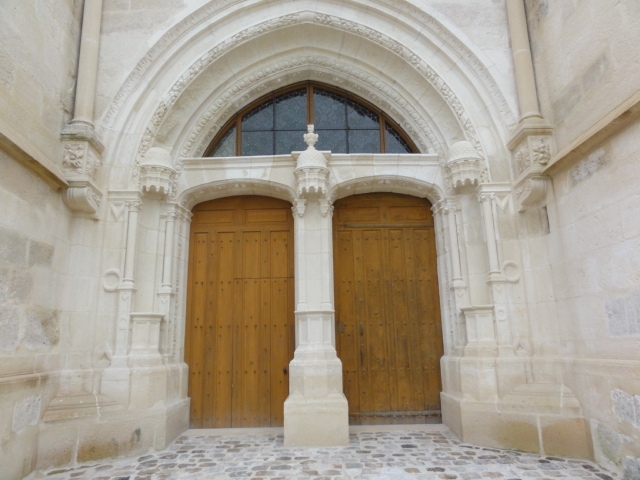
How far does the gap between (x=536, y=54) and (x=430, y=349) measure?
134 inches

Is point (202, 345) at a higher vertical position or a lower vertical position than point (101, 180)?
lower

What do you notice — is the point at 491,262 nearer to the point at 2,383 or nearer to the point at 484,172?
the point at 484,172

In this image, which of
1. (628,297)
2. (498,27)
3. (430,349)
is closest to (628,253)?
(628,297)

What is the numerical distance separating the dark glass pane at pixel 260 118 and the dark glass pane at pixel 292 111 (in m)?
0.10

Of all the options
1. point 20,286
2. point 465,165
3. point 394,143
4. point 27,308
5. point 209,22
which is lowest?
point 27,308

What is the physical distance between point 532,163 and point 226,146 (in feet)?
11.7

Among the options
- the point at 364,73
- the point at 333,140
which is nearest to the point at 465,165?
the point at 333,140

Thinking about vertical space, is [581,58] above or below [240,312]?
above

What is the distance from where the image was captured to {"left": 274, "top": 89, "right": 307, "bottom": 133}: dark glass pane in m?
5.73

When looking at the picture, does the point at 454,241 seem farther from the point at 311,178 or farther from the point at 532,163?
the point at 311,178

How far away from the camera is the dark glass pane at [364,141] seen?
5633 mm

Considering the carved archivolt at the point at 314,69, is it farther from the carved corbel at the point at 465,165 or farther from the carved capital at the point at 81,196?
the carved capital at the point at 81,196

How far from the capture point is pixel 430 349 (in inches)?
201

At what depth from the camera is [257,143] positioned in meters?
5.67
